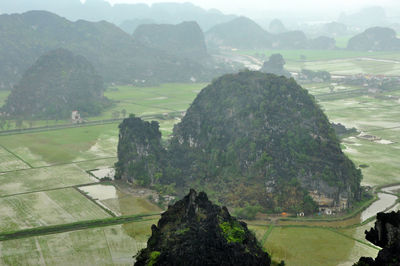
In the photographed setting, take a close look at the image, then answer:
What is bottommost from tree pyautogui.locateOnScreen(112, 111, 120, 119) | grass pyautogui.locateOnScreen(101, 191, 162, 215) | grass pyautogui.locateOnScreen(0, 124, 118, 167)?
grass pyautogui.locateOnScreen(101, 191, 162, 215)

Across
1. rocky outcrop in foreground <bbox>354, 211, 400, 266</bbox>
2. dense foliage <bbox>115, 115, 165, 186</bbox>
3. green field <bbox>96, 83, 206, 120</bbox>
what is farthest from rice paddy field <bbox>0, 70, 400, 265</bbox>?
rocky outcrop in foreground <bbox>354, 211, 400, 266</bbox>

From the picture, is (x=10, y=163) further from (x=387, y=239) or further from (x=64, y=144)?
(x=387, y=239)

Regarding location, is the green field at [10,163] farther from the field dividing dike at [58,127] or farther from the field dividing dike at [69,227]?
the field dividing dike at [69,227]

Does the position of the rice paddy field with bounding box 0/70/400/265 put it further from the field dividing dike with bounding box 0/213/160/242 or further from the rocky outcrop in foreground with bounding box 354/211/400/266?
the rocky outcrop in foreground with bounding box 354/211/400/266

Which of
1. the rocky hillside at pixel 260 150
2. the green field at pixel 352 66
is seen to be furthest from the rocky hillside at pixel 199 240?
the green field at pixel 352 66

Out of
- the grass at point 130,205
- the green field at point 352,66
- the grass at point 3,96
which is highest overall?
the green field at point 352,66

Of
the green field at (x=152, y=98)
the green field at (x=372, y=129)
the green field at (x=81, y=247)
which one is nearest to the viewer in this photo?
the green field at (x=81, y=247)
